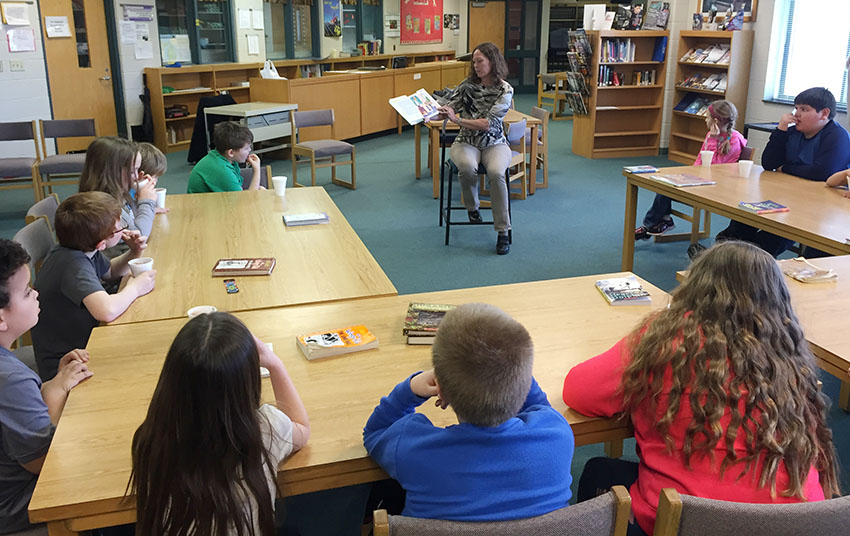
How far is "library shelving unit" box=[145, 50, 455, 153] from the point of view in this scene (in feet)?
28.3

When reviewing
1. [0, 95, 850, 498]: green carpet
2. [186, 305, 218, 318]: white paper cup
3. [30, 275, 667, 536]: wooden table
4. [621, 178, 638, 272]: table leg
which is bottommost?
[0, 95, 850, 498]: green carpet

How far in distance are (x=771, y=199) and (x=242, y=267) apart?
2688 millimetres

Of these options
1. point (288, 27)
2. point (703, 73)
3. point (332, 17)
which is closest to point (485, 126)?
point (703, 73)

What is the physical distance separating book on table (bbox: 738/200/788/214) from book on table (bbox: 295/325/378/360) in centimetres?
225

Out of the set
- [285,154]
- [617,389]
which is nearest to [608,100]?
[285,154]

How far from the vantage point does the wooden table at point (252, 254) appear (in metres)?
2.39

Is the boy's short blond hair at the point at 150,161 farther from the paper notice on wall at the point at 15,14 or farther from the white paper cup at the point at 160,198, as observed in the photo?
the paper notice on wall at the point at 15,14

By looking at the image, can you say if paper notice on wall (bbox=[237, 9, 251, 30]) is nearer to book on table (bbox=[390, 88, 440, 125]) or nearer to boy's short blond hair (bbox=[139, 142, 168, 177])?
book on table (bbox=[390, 88, 440, 125])

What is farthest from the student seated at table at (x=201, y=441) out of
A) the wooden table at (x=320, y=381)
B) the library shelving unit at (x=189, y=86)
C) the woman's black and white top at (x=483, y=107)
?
the library shelving unit at (x=189, y=86)

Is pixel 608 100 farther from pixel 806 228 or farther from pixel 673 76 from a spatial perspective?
pixel 806 228

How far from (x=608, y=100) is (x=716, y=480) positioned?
25.6 feet

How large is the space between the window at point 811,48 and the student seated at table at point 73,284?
6.84 meters

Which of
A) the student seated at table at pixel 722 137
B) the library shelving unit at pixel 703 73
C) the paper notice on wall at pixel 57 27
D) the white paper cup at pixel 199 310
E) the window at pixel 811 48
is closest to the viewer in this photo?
the white paper cup at pixel 199 310

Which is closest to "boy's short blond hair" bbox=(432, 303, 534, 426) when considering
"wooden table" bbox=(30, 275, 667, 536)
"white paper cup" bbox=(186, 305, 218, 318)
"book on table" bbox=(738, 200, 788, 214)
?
"wooden table" bbox=(30, 275, 667, 536)
